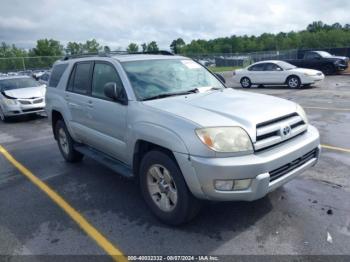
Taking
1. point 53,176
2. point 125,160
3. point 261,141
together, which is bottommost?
point 53,176

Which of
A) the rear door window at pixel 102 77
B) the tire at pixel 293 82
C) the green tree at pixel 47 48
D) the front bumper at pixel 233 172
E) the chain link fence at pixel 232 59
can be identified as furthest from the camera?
the green tree at pixel 47 48

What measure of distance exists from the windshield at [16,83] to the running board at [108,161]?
811 cm

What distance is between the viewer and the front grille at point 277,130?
10.7 ft

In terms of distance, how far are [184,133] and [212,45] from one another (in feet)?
→ 377

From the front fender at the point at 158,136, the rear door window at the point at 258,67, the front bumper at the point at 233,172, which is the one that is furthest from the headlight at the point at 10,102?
the rear door window at the point at 258,67

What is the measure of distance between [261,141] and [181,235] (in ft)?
4.20

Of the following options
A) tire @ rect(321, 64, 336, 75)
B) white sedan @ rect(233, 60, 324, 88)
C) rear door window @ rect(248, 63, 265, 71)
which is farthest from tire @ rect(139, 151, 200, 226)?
tire @ rect(321, 64, 336, 75)

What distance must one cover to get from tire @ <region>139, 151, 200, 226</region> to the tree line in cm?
2632

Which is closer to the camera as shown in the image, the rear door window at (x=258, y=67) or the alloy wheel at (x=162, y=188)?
the alloy wheel at (x=162, y=188)

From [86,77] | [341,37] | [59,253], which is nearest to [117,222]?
[59,253]

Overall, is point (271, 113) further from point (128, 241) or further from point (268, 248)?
point (128, 241)

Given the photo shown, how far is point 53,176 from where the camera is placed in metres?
5.52

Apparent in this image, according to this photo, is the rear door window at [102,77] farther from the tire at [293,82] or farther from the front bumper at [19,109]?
the tire at [293,82]

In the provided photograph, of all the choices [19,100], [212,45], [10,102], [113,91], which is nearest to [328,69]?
[19,100]
